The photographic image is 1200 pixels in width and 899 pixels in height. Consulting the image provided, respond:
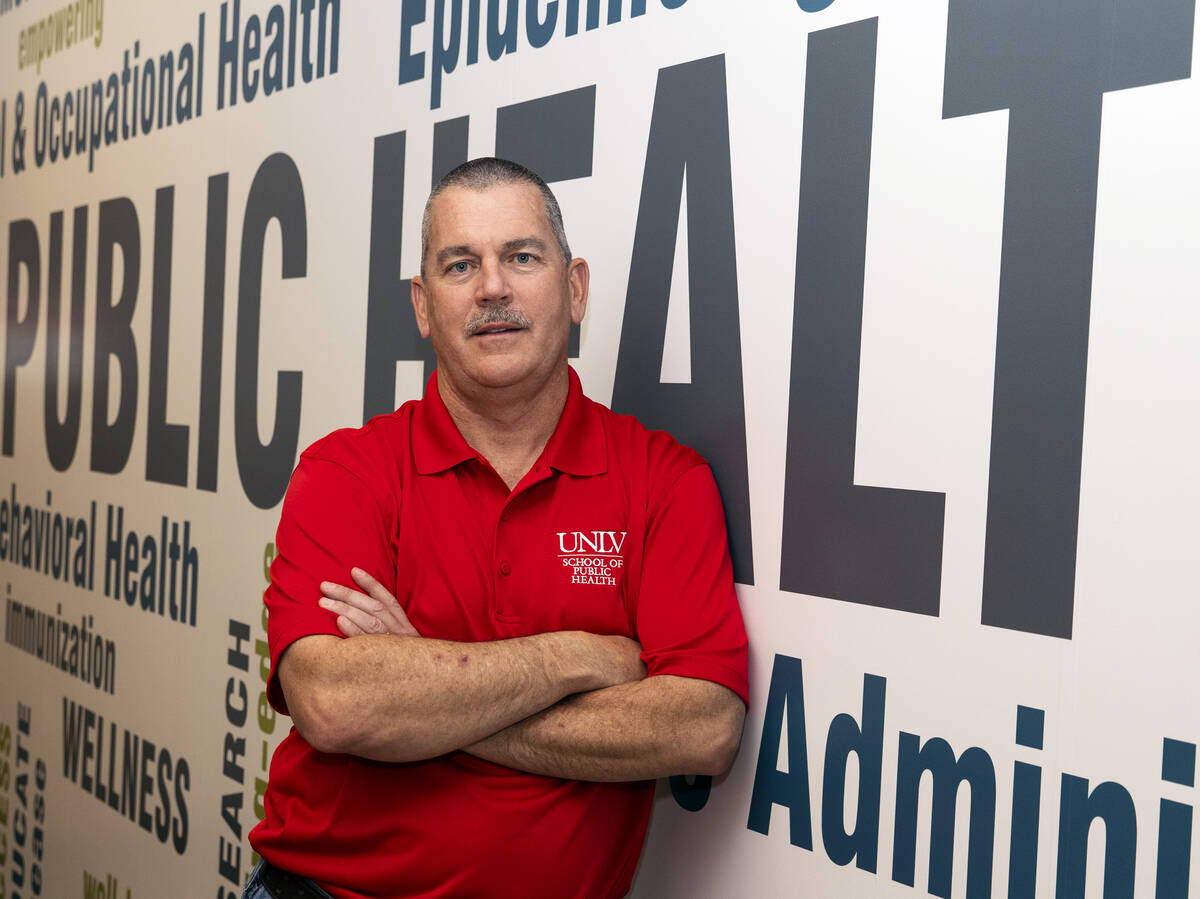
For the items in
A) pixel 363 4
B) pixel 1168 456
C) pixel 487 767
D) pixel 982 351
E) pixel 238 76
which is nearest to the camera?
pixel 1168 456

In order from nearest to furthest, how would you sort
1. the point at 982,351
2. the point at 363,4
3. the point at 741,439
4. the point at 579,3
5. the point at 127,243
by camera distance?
the point at 982,351, the point at 741,439, the point at 579,3, the point at 363,4, the point at 127,243

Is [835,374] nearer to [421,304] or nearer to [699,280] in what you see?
[699,280]

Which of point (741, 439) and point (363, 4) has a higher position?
point (363, 4)

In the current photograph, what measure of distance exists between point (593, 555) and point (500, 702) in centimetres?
24

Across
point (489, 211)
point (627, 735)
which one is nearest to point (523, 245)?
point (489, 211)

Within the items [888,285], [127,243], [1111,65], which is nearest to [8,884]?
[127,243]

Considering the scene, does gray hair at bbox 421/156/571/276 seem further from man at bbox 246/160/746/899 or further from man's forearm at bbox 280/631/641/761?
man's forearm at bbox 280/631/641/761

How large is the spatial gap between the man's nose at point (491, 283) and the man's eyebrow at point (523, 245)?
2 centimetres

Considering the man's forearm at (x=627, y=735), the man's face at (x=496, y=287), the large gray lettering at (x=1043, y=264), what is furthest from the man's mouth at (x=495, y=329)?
the large gray lettering at (x=1043, y=264)

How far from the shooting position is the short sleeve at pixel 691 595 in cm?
142

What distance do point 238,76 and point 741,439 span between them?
1.63 m

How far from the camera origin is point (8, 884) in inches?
145

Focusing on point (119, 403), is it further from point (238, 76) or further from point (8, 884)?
point (8, 884)

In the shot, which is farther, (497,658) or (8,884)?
(8,884)
